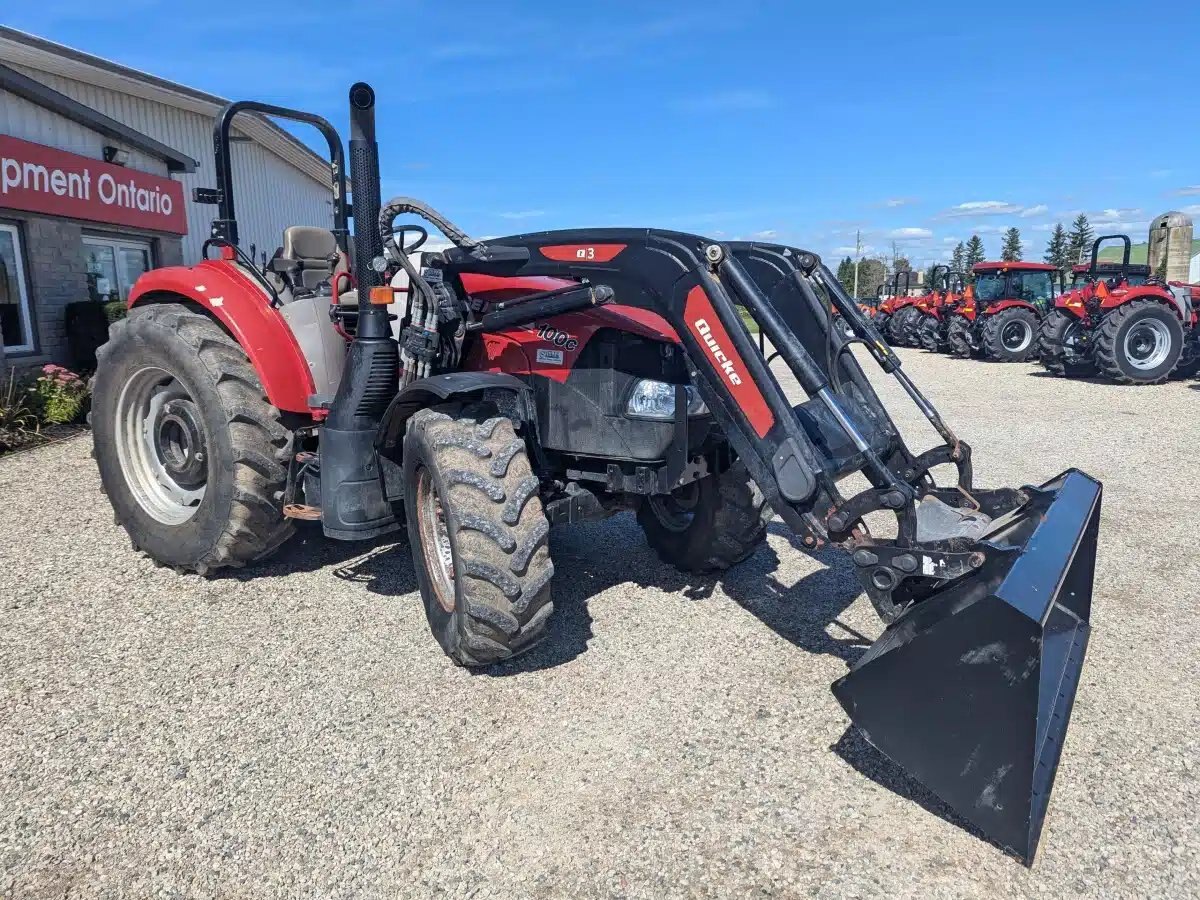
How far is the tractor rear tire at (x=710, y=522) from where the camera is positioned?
4.27m

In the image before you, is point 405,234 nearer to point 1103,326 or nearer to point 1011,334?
point 1103,326

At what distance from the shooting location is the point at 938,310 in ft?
72.1

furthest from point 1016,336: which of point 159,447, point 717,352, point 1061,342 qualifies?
point 159,447

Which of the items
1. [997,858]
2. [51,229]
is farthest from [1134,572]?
[51,229]

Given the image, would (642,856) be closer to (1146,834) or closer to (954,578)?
(954,578)

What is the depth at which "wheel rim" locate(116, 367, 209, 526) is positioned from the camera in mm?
4691

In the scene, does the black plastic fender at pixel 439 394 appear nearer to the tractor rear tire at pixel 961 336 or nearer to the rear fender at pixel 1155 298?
the rear fender at pixel 1155 298

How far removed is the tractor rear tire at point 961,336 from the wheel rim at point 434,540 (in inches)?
745

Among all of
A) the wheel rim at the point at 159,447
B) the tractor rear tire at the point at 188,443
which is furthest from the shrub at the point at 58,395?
the wheel rim at the point at 159,447

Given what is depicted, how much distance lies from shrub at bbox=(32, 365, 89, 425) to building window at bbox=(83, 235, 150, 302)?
1.85 meters

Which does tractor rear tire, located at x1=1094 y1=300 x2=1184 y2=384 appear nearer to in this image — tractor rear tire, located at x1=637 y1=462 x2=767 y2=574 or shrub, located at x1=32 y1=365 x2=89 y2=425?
tractor rear tire, located at x1=637 y1=462 x2=767 y2=574

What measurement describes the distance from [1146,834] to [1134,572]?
9.04 ft

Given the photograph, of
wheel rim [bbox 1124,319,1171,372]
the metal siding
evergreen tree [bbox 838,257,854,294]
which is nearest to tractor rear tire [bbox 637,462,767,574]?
the metal siding

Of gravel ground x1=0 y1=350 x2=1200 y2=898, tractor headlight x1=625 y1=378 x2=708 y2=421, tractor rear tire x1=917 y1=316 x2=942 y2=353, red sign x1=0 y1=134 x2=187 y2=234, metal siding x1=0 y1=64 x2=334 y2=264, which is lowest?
gravel ground x1=0 y1=350 x2=1200 y2=898
